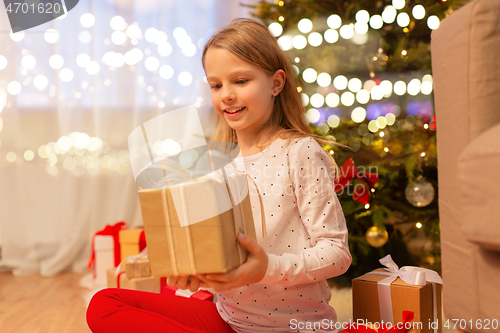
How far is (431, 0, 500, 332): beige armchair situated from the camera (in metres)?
0.49

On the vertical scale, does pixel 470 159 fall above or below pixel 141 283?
above

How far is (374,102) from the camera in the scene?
5.53ft

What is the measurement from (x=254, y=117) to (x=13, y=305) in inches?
49.5

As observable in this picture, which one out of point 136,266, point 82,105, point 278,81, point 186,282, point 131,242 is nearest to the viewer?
point 186,282

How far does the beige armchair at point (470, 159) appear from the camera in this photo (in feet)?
1.61

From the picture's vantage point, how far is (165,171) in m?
0.56

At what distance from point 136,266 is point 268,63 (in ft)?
2.72

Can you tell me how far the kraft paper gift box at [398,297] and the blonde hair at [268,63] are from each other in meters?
0.35

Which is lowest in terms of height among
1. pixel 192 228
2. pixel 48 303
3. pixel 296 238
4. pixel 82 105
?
pixel 48 303

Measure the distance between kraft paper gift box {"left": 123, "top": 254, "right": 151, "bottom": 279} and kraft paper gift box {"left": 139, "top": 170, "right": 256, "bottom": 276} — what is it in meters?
0.84

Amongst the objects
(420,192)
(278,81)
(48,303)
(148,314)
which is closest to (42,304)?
(48,303)

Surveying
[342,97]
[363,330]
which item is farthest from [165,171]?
[342,97]

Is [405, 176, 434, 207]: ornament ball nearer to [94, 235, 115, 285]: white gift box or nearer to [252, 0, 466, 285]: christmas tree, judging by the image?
[252, 0, 466, 285]: christmas tree

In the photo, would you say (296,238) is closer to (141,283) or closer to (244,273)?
(244,273)
